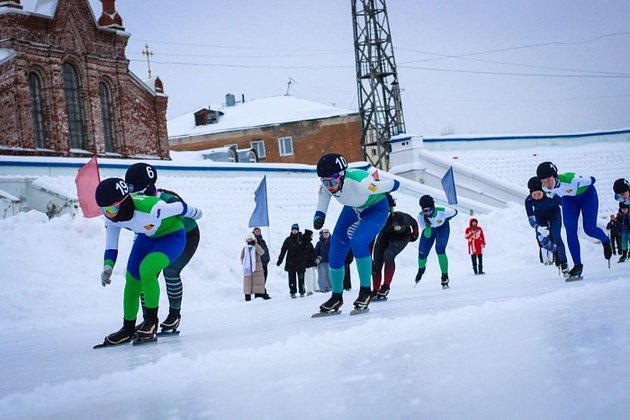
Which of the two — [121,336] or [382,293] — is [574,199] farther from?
[121,336]

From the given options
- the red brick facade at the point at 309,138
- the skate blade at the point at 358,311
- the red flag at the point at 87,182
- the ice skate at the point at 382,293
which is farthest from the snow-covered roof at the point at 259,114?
the skate blade at the point at 358,311

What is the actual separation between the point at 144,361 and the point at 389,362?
2.35 metres

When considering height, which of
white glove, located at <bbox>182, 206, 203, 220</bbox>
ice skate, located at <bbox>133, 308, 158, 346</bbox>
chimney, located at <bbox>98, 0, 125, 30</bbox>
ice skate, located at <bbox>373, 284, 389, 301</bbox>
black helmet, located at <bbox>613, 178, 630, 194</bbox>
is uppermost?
chimney, located at <bbox>98, 0, 125, 30</bbox>

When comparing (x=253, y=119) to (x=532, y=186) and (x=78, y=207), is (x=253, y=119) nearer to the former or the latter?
(x=78, y=207)

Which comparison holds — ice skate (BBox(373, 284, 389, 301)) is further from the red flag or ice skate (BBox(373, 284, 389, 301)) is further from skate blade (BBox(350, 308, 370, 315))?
the red flag

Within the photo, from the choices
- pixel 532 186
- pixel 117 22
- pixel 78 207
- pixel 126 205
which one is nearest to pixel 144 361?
pixel 126 205

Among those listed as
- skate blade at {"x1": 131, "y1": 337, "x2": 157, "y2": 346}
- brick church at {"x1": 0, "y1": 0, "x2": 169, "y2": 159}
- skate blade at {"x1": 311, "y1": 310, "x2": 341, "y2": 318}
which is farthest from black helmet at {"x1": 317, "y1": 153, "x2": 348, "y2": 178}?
brick church at {"x1": 0, "y1": 0, "x2": 169, "y2": 159}

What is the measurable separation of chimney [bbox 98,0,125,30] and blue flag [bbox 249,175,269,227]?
2075cm

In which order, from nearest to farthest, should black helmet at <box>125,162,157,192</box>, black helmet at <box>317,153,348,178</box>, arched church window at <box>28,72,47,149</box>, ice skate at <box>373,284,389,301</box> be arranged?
black helmet at <box>125,162,157,192</box> → black helmet at <box>317,153,348,178</box> → ice skate at <box>373,284,389,301</box> → arched church window at <box>28,72,47,149</box>

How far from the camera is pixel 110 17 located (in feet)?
132

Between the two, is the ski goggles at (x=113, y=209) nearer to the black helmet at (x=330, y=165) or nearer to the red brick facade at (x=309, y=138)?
the black helmet at (x=330, y=165)

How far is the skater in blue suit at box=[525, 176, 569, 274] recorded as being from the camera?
510 inches

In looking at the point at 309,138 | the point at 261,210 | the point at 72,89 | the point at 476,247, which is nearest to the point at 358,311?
the point at 476,247

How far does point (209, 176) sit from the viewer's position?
1201 inches
